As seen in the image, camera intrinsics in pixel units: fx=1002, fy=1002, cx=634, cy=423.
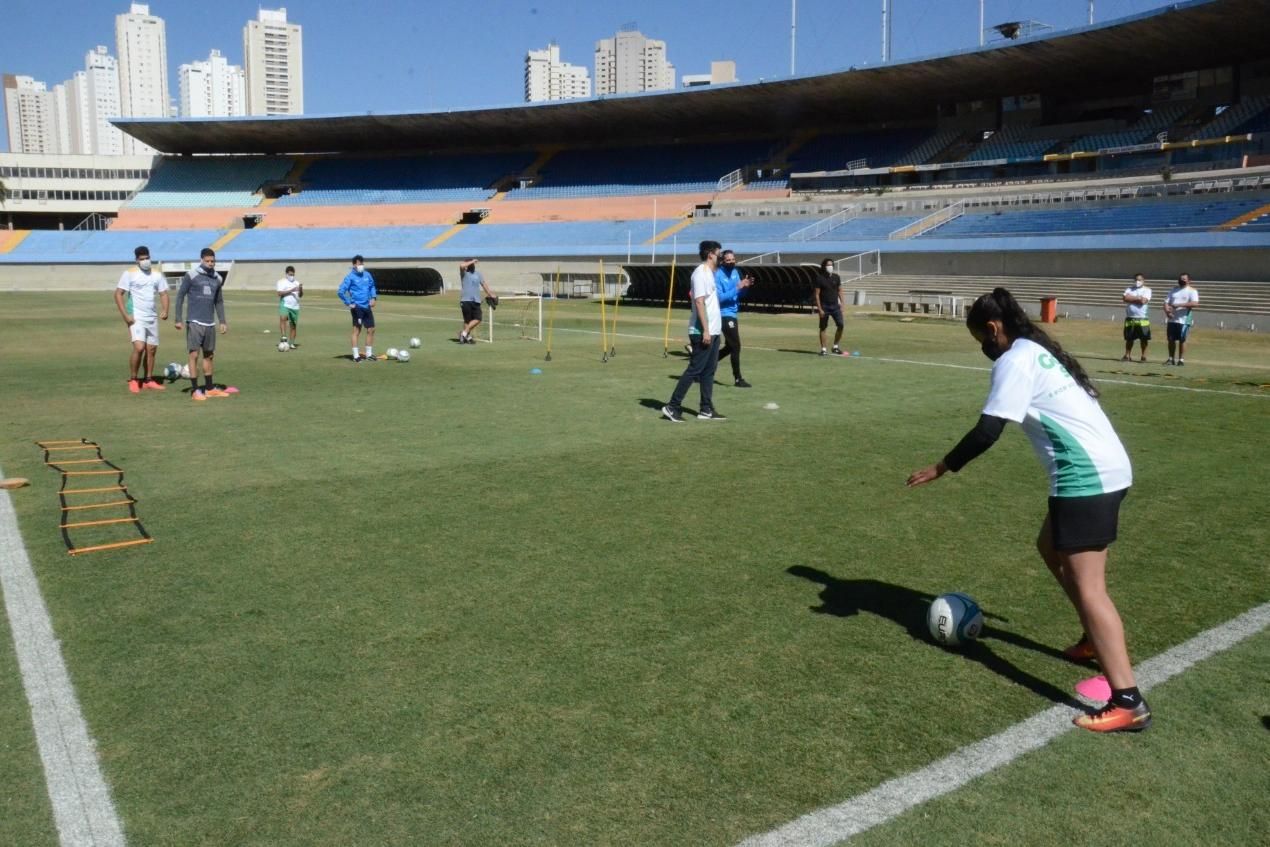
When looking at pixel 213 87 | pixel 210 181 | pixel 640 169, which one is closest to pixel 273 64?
pixel 213 87

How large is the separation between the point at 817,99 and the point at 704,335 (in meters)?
44.9

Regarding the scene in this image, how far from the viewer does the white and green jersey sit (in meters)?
4.16

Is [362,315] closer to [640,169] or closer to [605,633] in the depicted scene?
[605,633]

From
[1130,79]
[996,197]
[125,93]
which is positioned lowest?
[996,197]

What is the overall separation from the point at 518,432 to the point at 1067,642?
6.92m

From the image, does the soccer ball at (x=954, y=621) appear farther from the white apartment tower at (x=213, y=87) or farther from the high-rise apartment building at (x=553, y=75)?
the white apartment tower at (x=213, y=87)

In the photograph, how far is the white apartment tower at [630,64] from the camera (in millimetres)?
183750

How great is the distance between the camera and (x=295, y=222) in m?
64.2

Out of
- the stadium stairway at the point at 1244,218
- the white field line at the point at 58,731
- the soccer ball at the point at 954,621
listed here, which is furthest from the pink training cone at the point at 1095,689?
the stadium stairway at the point at 1244,218

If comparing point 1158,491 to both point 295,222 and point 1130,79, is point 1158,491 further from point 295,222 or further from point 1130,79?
point 295,222

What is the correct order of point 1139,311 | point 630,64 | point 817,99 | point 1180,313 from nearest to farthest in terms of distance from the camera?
1. point 1180,313
2. point 1139,311
3. point 817,99
4. point 630,64

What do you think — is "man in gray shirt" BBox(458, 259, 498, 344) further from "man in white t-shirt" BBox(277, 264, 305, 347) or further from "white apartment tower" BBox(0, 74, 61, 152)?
"white apartment tower" BBox(0, 74, 61, 152)

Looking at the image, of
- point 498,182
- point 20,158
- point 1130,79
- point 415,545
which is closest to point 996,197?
point 1130,79

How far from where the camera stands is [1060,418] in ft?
13.8
